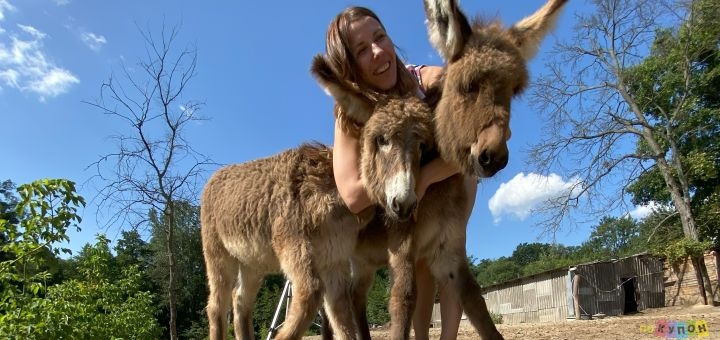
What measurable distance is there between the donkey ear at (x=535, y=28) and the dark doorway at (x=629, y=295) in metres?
24.7

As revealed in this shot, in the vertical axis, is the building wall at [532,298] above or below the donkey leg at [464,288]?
below

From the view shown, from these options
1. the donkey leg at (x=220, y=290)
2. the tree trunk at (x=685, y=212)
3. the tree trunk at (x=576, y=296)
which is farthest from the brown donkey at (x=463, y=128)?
the tree trunk at (x=685, y=212)

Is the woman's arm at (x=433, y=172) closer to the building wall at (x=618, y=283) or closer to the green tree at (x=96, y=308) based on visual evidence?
the green tree at (x=96, y=308)

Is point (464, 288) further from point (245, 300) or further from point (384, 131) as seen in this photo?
point (245, 300)

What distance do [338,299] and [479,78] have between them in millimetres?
1581

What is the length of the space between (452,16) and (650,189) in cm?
3106

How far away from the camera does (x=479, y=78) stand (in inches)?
105

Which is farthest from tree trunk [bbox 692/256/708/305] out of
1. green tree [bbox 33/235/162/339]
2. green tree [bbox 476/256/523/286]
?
green tree [bbox 476/256/523/286]

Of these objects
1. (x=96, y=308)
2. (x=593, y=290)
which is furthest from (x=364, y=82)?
(x=593, y=290)

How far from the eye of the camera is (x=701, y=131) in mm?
26375

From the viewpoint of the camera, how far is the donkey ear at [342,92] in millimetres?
2990

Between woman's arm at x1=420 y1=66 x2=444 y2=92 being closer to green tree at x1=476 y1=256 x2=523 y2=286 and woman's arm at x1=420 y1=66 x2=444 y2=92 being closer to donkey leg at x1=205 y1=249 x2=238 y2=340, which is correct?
donkey leg at x1=205 y1=249 x2=238 y2=340

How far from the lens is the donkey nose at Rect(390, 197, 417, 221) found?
Result: 2598 millimetres

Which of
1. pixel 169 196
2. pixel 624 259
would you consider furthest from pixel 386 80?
pixel 624 259
